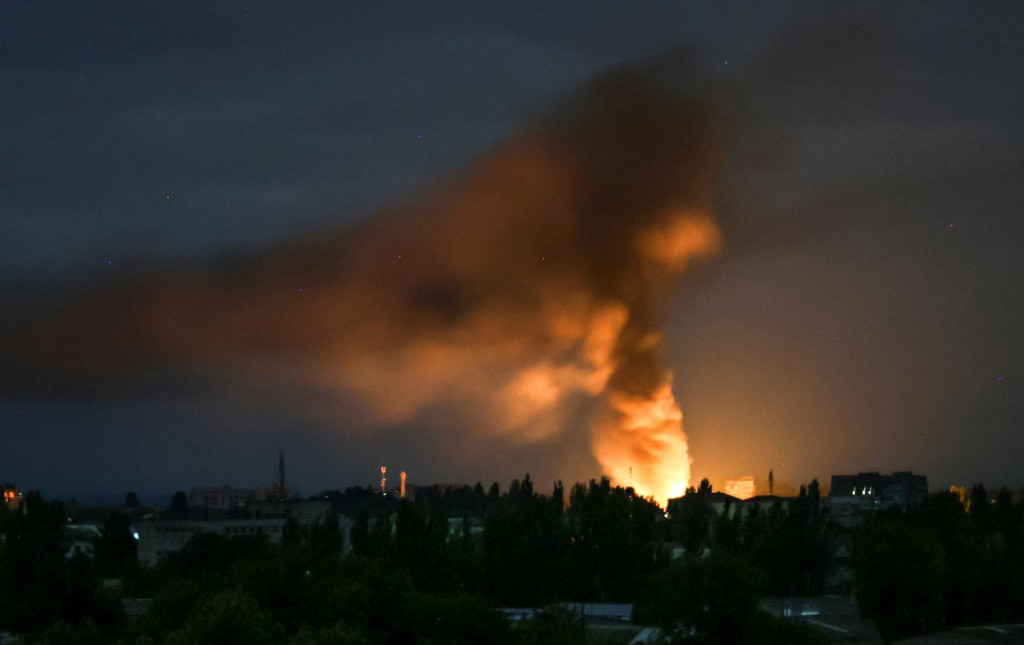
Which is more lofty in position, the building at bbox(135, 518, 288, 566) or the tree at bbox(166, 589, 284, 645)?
the building at bbox(135, 518, 288, 566)

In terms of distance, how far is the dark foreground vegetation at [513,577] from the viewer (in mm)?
34031

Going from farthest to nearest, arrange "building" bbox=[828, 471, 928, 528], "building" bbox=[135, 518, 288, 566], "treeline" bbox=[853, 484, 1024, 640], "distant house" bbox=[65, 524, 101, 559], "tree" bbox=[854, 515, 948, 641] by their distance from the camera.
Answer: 1. "building" bbox=[828, 471, 928, 528]
2. "distant house" bbox=[65, 524, 101, 559]
3. "building" bbox=[135, 518, 288, 566]
4. "treeline" bbox=[853, 484, 1024, 640]
5. "tree" bbox=[854, 515, 948, 641]

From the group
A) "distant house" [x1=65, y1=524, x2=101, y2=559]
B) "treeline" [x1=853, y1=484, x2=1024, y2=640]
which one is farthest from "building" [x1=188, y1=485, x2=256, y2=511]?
"treeline" [x1=853, y1=484, x2=1024, y2=640]

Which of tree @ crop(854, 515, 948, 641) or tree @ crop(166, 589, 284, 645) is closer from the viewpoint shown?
tree @ crop(166, 589, 284, 645)

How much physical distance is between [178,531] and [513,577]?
28.9 meters

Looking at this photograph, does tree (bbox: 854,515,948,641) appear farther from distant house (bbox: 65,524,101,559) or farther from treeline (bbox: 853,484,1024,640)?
distant house (bbox: 65,524,101,559)

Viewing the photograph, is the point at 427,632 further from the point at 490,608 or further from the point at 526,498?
the point at 526,498

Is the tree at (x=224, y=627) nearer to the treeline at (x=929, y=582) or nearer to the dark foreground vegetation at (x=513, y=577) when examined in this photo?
the dark foreground vegetation at (x=513, y=577)

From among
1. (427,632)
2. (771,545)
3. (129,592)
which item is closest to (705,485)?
(771,545)

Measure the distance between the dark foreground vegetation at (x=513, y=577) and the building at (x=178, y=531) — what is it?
1.62 metres

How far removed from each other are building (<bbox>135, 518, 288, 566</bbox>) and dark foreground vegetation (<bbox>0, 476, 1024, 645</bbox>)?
1625 millimetres

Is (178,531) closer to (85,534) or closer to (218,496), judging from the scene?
(85,534)

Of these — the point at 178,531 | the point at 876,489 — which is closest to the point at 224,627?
the point at 178,531

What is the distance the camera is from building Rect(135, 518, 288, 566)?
75312 millimetres
